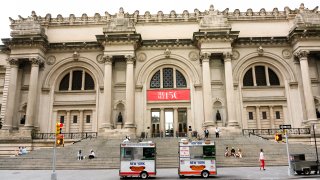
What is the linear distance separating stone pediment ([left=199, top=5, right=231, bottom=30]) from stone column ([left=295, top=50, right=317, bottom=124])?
968 cm

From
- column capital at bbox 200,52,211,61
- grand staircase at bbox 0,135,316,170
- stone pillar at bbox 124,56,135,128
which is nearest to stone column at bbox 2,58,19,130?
grand staircase at bbox 0,135,316,170

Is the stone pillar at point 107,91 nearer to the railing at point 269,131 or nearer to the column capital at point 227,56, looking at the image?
the column capital at point 227,56

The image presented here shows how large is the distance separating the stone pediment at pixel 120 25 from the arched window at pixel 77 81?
703 centimetres

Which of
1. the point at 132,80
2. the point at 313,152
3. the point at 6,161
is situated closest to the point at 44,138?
the point at 6,161

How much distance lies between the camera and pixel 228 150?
2758 centimetres

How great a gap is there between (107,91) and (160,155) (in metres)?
12.7

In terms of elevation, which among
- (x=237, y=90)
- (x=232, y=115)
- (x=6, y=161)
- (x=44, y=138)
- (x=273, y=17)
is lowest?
(x=6, y=161)

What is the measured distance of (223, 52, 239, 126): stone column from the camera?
3497 cm

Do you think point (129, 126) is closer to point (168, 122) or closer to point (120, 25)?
point (168, 122)

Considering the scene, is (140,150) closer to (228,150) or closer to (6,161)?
(228,150)

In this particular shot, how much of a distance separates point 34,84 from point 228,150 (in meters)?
24.6

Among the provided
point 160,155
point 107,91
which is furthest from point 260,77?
point 107,91

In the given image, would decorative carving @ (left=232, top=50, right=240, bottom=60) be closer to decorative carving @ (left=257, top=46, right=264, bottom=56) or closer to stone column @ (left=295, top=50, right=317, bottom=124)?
decorative carving @ (left=257, top=46, right=264, bottom=56)

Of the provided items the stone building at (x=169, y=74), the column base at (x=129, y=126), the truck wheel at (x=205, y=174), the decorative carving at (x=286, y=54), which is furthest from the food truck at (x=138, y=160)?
the decorative carving at (x=286, y=54)
